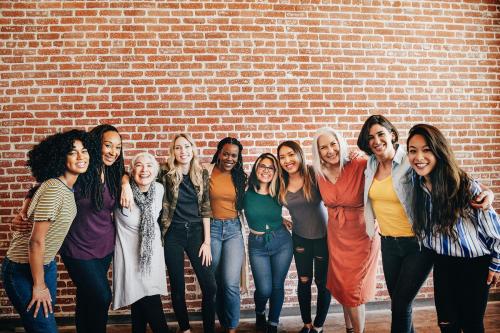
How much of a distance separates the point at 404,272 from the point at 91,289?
2.05 meters

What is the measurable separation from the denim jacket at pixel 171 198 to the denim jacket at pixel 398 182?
123 cm

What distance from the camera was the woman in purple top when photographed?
1.97 meters

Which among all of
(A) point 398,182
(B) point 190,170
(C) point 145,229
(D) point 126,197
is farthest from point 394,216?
(D) point 126,197

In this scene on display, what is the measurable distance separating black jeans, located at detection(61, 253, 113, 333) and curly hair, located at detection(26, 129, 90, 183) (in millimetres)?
569

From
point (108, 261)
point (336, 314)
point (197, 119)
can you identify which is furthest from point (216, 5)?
point (336, 314)

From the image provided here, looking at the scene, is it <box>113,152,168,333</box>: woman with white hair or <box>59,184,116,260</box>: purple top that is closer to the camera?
<box>59,184,116,260</box>: purple top

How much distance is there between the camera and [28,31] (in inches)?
116

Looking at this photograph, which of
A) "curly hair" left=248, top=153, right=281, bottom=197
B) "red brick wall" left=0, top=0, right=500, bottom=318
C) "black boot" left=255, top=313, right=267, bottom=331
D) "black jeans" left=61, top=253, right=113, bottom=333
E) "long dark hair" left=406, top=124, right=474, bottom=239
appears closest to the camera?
"long dark hair" left=406, top=124, right=474, bottom=239

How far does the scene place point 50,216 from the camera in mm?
1690

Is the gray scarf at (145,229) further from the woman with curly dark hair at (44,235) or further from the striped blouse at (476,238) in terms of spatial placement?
the striped blouse at (476,238)

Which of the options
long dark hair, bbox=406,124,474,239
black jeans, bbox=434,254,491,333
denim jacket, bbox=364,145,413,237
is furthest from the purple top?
black jeans, bbox=434,254,491,333

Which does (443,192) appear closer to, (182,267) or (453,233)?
(453,233)

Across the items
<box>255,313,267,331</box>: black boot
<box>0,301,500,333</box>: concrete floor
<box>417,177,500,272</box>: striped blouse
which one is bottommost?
<box>0,301,500,333</box>: concrete floor

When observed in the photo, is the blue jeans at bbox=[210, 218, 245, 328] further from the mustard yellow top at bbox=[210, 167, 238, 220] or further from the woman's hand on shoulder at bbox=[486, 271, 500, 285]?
the woman's hand on shoulder at bbox=[486, 271, 500, 285]
